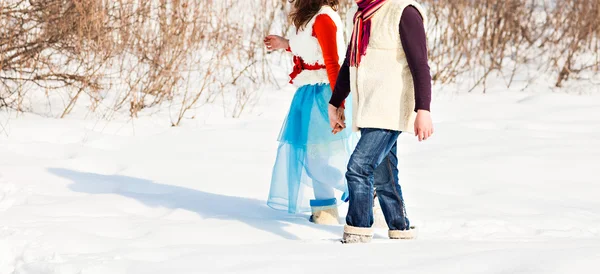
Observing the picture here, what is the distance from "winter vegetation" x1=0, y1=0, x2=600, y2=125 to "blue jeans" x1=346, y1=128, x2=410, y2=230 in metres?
3.21

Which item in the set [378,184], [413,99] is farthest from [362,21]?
[378,184]

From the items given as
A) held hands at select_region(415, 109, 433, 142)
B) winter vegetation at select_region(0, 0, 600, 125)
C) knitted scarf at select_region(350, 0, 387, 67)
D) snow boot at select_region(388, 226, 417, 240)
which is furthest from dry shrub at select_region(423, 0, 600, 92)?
held hands at select_region(415, 109, 433, 142)

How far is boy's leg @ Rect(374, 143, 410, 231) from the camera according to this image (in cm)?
342

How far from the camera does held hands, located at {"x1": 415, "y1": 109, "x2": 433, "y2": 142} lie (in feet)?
10.1

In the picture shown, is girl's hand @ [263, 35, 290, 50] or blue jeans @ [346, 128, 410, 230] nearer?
blue jeans @ [346, 128, 410, 230]

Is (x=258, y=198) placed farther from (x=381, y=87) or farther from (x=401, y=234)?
(x=381, y=87)

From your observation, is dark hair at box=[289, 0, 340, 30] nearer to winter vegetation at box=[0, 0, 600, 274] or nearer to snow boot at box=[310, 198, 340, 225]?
snow boot at box=[310, 198, 340, 225]

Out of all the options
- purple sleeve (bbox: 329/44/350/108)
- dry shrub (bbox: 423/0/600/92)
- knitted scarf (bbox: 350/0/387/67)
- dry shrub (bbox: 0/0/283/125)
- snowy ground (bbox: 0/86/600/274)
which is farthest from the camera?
dry shrub (bbox: 423/0/600/92)

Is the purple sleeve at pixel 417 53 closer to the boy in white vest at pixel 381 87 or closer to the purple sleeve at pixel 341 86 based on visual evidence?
the boy in white vest at pixel 381 87

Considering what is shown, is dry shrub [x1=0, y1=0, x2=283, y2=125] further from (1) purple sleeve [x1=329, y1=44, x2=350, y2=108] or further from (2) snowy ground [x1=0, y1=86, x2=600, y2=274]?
(1) purple sleeve [x1=329, y1=44, x2=350, y2=108]

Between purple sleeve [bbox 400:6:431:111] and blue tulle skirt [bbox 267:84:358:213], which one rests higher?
purple sleeve [bbox 400:6:431:111]

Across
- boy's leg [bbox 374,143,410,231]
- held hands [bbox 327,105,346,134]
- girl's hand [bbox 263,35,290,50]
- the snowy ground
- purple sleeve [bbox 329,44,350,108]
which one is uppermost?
girl's hand [bbox 263,35,290,50]

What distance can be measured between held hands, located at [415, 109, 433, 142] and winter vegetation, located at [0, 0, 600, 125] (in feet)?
11.5

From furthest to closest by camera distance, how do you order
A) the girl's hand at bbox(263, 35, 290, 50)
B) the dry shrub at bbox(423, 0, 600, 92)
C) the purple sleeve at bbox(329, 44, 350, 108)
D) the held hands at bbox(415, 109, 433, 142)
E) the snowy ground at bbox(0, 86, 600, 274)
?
the dry shrub at bbox(423, 0, 600, 92) → the girl's hand at bbox(263, 35, 290, 50) → the purple sleeve at bbox(329, 44, 350, 108) → the held hands at bbox(415, 109, 433, 142) → the snowy ground at bbox(0, 86, 600, 274)
